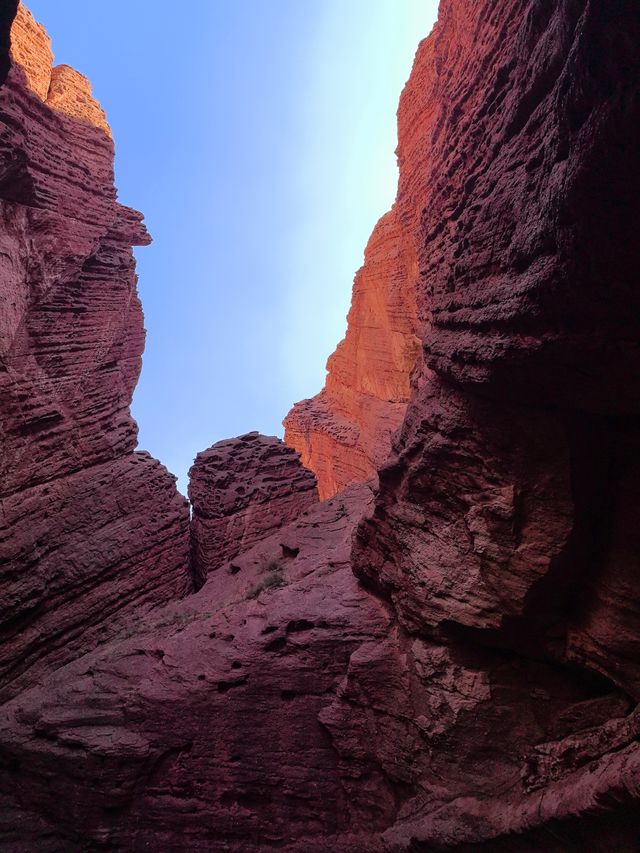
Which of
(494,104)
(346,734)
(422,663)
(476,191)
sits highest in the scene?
(494,104)

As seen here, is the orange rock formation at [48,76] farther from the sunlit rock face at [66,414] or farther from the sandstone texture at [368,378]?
the sandstone texture at [368,378]

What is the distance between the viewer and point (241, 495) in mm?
13859

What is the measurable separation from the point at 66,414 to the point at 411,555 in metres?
8.46

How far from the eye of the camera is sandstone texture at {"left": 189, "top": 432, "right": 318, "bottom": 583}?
1339 cm

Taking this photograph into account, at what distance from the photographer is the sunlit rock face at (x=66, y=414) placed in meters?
9.48

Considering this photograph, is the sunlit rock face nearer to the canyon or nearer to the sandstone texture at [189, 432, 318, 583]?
the canyon

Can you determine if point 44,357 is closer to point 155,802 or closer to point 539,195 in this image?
point 155,802

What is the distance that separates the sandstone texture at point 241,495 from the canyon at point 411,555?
1.02 m

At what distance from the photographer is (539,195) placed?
3984 millimetres

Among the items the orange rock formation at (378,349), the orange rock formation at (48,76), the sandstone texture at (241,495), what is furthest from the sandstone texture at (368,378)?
the orange rock formation at (48,76)

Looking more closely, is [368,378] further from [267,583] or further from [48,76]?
[48,76]

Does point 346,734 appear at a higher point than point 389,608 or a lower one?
lower

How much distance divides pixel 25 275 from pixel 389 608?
31.8ft

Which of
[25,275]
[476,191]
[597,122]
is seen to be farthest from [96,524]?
[597,122]
